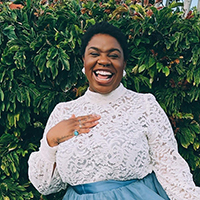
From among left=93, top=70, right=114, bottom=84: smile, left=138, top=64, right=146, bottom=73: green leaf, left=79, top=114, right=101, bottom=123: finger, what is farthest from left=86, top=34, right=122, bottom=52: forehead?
left=138, top=64, right=146, bottom=73: green leaf

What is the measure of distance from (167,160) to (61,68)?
3.60ft

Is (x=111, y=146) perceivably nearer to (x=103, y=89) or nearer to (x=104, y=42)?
(x=103, y=89)

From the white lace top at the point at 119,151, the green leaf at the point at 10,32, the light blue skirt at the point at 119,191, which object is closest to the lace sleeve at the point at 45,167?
the white lace top at the point at 119,151

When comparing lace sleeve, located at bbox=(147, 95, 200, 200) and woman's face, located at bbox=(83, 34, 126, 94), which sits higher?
woman's face, located at bbox=(83, 34, 126, 94)

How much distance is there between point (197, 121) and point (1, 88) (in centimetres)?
155

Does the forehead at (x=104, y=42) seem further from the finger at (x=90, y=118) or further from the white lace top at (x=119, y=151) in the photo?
the finger at (x=90, y=118)

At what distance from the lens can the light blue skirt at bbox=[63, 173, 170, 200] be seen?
178 cm

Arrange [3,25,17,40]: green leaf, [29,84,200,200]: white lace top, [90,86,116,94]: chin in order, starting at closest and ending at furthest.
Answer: [29,84,200,200]: white lace top → [90,86,116,94]: chin → [3,25,17,40]: green leaf

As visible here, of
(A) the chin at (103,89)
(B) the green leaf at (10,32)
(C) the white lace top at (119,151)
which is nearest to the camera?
(C) the white lace top at (119,151)

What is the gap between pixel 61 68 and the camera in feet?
8.25

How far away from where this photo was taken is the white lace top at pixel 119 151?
5.75 feet

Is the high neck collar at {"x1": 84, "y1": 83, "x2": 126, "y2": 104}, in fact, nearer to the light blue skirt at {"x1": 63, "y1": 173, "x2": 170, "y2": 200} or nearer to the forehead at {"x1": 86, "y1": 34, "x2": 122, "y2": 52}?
the forehead at {"x1": 86, "y1": 34, "x2": 122, "y2": 52}

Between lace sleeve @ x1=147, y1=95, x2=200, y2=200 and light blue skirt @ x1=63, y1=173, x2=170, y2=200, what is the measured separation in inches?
2.8

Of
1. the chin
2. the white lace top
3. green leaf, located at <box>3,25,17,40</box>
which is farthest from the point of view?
green leaf, located at <box>3,25,17,40</box>
